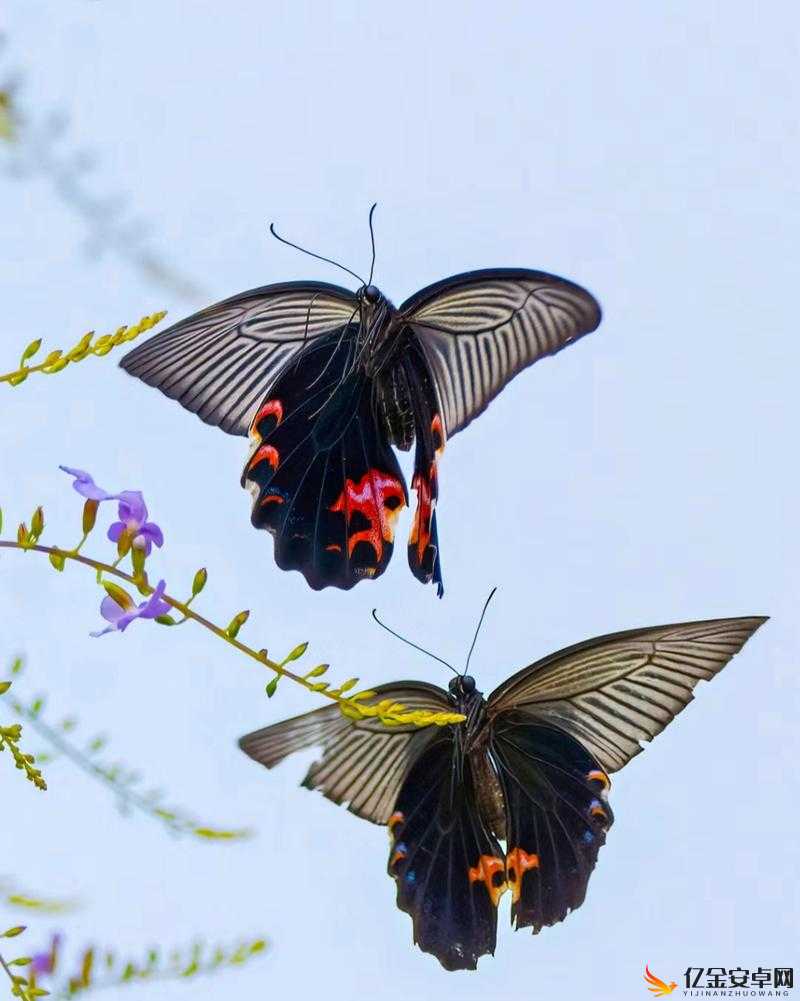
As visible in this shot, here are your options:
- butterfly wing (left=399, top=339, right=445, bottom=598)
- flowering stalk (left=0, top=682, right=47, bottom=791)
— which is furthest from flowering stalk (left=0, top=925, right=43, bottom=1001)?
butterfly wing (left=399, top=339, right=445, bottom=598)

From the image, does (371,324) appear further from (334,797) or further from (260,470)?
(334,797)

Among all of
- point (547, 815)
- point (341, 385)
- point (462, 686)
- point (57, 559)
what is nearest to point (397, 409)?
point (341, 385)

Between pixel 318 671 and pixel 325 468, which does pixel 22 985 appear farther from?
pixel 325 468

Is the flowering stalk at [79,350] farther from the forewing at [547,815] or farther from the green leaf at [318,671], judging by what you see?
the forewing at [547,815]

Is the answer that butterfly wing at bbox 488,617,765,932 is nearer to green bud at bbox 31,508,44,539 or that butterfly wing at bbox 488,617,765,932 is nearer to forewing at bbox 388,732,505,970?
forewing at bbox 388,732,505,970

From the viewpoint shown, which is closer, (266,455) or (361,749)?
(266,455)

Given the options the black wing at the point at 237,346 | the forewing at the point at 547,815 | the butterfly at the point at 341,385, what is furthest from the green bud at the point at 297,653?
the forewing at the point at 547,815

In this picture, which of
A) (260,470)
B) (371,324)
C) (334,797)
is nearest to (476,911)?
(334,797)
